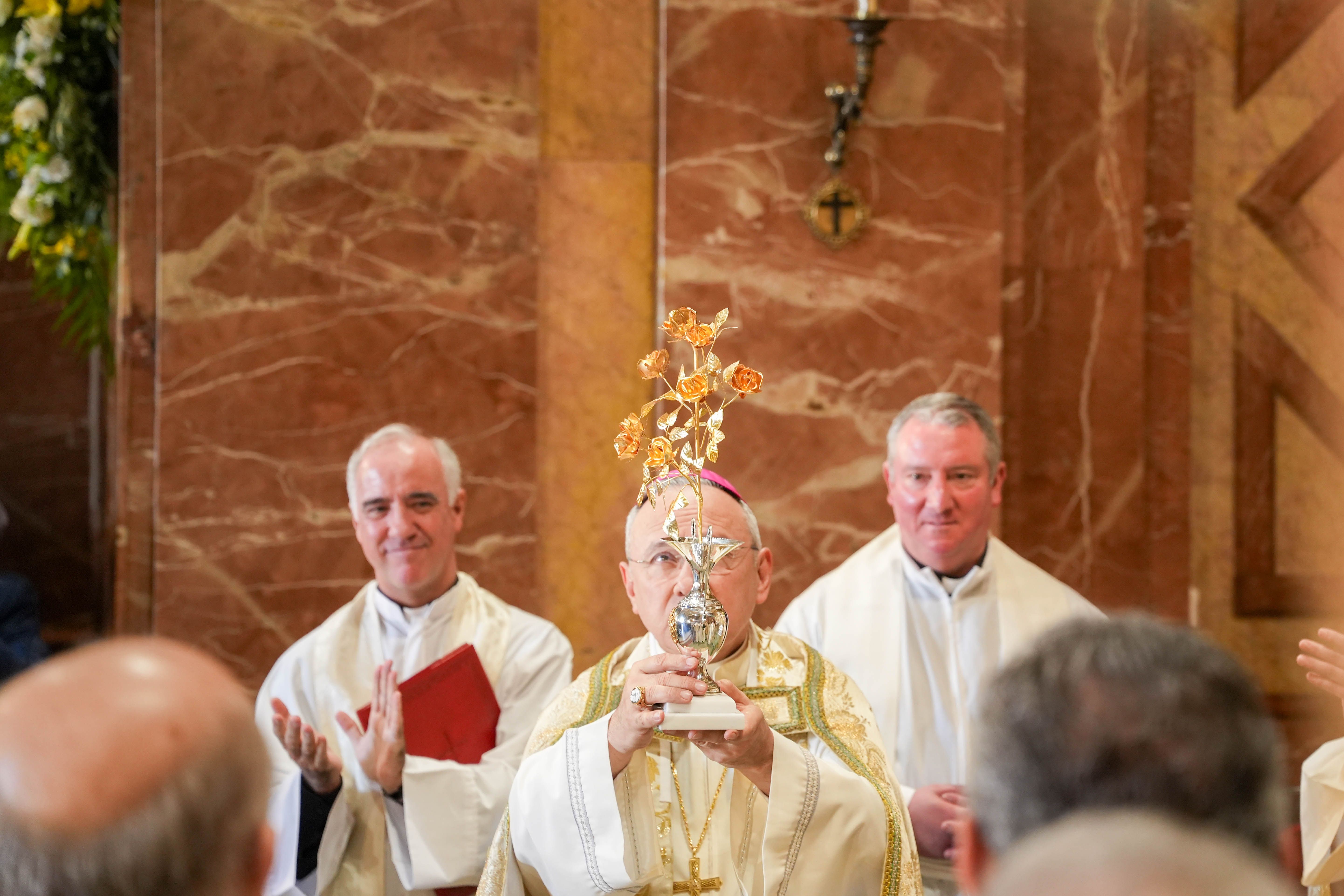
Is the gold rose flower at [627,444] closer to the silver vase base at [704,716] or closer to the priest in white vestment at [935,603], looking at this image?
the silver vase base at [704,716]

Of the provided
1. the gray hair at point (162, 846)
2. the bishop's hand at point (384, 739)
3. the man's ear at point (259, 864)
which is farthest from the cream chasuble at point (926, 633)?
the gray hair at point (162, 846)

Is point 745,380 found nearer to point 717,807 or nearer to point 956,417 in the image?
point 717,807

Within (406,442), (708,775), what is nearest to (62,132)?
(406,442)

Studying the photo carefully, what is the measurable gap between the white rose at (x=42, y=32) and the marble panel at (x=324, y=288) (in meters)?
0.62

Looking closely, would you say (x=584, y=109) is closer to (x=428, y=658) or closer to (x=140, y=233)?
(x=140, y=233)

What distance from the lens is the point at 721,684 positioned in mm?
2994

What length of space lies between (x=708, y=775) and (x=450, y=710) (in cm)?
109

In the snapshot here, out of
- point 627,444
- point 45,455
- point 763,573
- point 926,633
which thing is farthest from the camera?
point 45,455

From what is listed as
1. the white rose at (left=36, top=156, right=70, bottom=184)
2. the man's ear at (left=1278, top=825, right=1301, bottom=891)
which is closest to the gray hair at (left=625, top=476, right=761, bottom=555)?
the man's ear at (left=1278, top=825, right=1301, bottom=891)

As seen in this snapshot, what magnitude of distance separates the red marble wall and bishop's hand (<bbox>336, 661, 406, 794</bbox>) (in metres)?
2.13

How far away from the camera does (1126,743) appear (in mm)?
1471

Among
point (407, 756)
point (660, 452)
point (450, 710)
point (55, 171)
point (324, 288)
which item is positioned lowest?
point (407, 756)

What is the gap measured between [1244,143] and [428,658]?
437 cm

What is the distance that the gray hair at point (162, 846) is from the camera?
1.45 m
